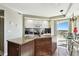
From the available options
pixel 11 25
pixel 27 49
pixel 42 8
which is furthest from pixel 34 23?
pixel 27 49

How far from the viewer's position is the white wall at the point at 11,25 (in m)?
1.54

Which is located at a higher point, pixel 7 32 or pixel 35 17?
pixel 35 17

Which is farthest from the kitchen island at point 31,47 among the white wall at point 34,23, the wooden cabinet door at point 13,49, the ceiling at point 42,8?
the ceiling at point 42,8

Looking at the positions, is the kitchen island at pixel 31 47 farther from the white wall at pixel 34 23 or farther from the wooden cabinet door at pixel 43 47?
the white wall at pixel 34 23

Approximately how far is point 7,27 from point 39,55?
0.76m

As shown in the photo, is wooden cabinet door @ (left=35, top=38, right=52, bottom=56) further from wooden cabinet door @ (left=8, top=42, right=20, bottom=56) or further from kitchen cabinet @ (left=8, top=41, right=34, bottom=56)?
wooden cabinet door @ (left=8, top=42, right=20, bottom=56)

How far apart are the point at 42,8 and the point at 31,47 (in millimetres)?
774

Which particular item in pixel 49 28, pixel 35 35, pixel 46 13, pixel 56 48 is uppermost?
pixel 46 13

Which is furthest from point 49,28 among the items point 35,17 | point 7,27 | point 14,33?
point 7,27

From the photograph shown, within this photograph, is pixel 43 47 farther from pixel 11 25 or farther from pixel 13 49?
pixel 11 25

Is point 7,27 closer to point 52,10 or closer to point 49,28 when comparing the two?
point 49,28

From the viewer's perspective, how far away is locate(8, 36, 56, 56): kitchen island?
5.29 feet

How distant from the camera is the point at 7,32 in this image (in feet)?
5.20

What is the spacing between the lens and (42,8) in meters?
1.61
